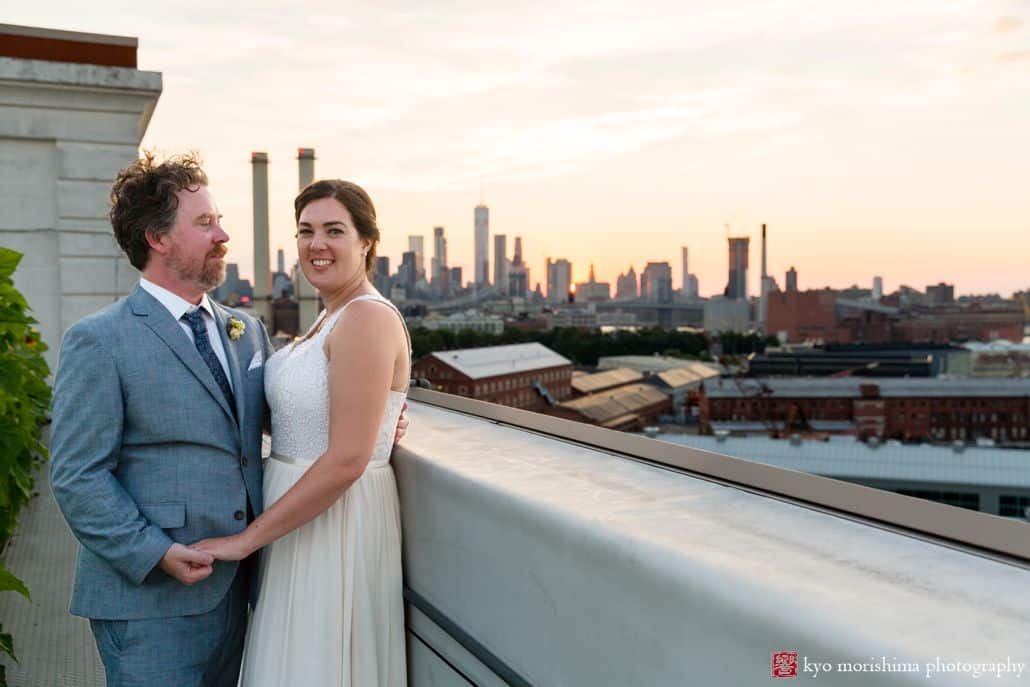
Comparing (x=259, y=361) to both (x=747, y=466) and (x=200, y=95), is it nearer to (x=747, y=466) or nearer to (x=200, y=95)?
(x=747, y=466)

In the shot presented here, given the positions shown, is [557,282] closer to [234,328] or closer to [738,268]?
[738,268]

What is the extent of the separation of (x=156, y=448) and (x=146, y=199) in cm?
45

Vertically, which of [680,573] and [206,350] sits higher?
[206,350]

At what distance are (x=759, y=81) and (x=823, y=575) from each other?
11962 centimetres

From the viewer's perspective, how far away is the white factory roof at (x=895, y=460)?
25.2 meters

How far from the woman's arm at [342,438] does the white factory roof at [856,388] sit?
5598 centimetres

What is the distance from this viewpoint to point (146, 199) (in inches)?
64.4

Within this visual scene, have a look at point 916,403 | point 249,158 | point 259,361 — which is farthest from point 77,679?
point 916,403

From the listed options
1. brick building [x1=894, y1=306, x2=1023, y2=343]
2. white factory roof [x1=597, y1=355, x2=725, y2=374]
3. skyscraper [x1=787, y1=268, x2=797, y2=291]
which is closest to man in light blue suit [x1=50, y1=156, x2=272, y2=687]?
white factory roof [x1=597, y1=355, x2=725, y2=374]

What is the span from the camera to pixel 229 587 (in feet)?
5.61

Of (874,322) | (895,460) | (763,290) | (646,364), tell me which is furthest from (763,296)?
(895,460)

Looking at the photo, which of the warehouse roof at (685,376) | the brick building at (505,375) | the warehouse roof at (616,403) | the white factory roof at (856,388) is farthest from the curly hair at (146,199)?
the warehouse roof at (685,376)

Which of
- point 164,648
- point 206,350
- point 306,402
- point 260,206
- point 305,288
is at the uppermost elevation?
point 260,206

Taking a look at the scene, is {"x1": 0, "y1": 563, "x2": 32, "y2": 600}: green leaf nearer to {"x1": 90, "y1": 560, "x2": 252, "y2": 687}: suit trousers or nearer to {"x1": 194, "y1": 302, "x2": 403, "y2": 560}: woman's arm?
{"x1": 90, "y1": 560, "x2": 252, "y2": 687}: suit trousers
